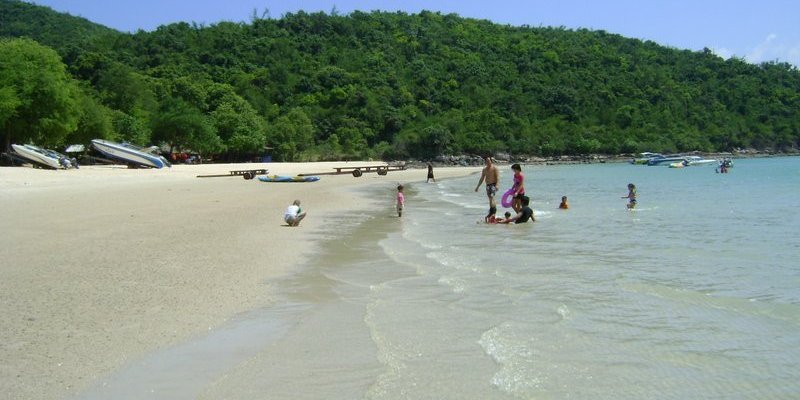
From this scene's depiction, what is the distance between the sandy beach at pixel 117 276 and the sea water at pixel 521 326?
1.45 feet

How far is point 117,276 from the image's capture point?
8.77 meters

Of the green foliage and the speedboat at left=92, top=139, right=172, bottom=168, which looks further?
the speedboat at left=92, top=139, right=172, bottom=168

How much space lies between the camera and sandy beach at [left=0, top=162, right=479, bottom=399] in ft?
18.0

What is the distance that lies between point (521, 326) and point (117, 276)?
5.13 meters

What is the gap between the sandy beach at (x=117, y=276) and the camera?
548cm

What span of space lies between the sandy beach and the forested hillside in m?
50.3

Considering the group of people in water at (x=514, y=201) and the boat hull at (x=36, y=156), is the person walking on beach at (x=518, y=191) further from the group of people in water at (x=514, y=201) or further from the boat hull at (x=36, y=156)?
the boat hull at (x=36, y=156)

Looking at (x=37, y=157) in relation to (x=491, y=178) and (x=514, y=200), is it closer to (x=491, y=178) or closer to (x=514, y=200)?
(x=491, y=178)

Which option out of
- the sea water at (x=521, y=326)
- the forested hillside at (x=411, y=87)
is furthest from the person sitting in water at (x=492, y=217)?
the forested hillside at (x=411, y=87)

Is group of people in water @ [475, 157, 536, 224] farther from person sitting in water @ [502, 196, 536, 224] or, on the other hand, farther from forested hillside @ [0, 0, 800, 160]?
forested hillside @ [0, 0, 800, 160]

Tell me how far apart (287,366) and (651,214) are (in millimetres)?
16222

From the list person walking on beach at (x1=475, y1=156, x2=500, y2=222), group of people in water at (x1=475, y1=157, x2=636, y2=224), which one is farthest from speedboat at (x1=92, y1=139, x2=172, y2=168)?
group of people in water at (x1=475, y1=157, x2=636, y2=224)

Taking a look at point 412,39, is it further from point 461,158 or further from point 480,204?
point 480,204

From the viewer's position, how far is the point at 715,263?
34.7 feet
